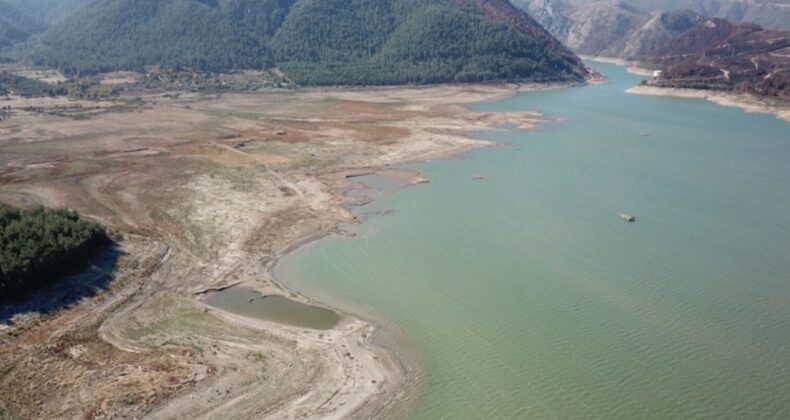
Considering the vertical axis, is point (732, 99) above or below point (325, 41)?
below

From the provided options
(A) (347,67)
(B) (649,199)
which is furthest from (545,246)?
(A) (347,67)

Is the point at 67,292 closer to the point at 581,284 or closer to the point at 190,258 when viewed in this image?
the point at 190,258

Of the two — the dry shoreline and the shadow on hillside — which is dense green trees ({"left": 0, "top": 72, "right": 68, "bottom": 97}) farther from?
the dry shoreline

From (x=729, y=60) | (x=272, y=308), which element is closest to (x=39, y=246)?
(x=272, y=308)

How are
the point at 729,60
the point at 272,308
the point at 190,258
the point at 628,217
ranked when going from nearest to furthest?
the point at 272,308 → the point at 190,258 → the point at 628,217 → the point at 729,60

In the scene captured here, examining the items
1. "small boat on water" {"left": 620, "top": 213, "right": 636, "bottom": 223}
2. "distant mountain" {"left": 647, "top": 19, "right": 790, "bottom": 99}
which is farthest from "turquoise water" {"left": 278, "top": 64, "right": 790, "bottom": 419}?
"distant mountain" {"left": 647, "top": 19, "right": 790, "bottom": 99}

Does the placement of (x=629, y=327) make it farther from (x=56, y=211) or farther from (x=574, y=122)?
(x=574, y=122)
